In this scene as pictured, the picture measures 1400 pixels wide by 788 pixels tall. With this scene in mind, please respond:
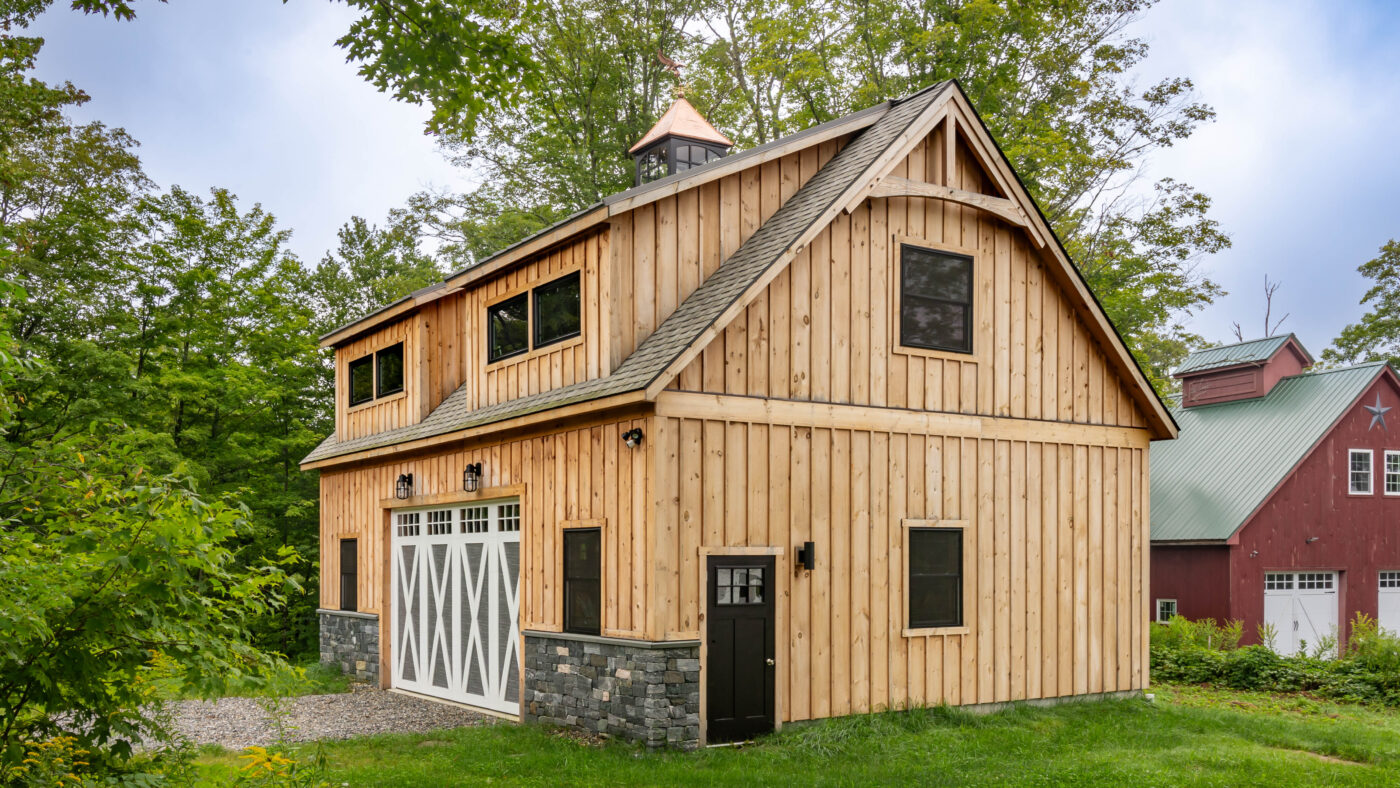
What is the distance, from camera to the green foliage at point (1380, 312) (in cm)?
4169

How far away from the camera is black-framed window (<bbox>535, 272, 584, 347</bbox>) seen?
477 inches

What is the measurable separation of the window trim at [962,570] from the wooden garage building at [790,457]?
0.04m

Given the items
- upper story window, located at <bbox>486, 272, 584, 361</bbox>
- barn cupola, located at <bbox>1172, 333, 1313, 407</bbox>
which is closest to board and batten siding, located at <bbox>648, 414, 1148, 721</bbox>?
upper story window, located at <bbox>486, 272, 584, 361</bbox>

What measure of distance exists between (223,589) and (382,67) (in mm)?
4348

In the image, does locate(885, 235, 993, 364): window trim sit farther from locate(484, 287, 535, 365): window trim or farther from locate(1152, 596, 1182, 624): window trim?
locate(1152, 596, 1182, 624): window trim

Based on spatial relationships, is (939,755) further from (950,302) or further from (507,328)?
(507,328)

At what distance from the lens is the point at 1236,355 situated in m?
26.2

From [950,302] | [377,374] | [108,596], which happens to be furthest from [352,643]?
[108,596]

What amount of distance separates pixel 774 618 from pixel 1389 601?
Result: 749 inches

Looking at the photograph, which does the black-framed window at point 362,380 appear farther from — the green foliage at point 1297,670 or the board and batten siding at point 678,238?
the green foliage at point 1297,670

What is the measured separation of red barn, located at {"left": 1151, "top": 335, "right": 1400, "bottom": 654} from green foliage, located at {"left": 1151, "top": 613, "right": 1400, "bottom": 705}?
2930mm

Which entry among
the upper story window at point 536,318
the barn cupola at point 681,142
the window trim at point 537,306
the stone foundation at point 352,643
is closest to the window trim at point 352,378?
the stone foundation at point 352,643

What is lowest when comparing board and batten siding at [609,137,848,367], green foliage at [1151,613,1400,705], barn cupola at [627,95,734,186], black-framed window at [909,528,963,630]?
green foliage at [1151,613,1400,705]

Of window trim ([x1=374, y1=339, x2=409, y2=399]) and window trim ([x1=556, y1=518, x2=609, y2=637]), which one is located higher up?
window trim ([x1=374, y1=339, x2=409, y2=399])
